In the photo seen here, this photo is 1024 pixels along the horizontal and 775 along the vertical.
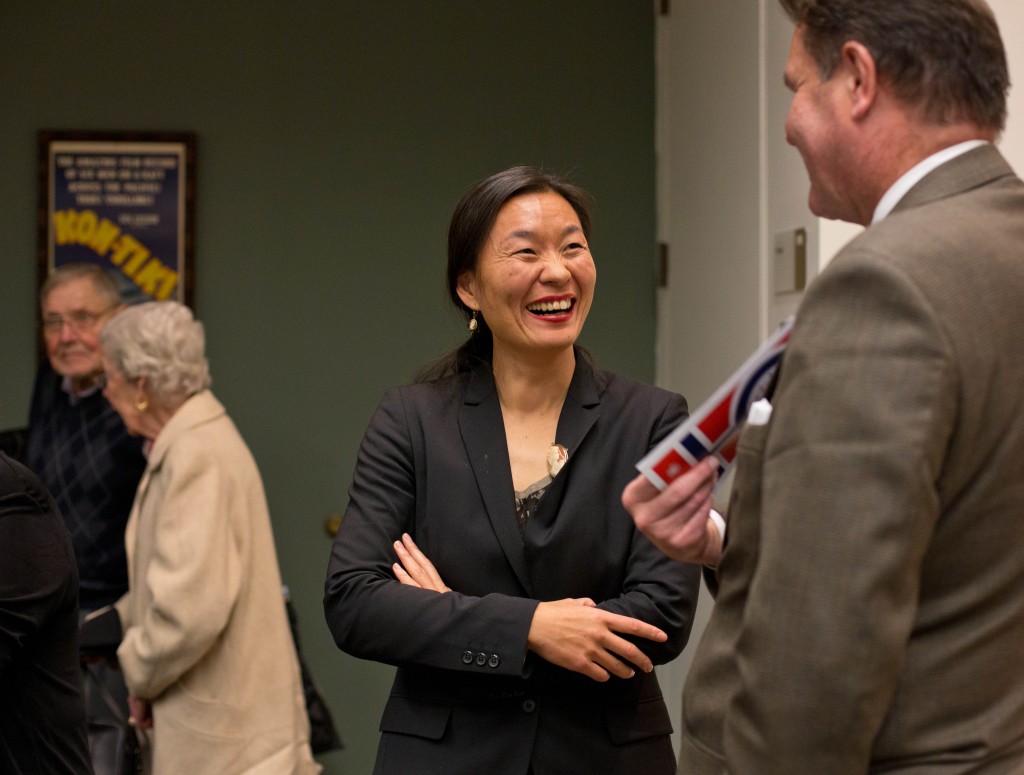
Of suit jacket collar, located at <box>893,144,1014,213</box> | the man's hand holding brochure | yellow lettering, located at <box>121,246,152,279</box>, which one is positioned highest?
yellow lettering, located at <box>121,246,152,279</box>

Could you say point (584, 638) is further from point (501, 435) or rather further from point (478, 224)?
point (478, 224)

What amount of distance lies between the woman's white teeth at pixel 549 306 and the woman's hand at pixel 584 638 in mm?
506

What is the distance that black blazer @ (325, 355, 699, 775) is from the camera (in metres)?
1.93

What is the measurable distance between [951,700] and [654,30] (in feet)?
12.5

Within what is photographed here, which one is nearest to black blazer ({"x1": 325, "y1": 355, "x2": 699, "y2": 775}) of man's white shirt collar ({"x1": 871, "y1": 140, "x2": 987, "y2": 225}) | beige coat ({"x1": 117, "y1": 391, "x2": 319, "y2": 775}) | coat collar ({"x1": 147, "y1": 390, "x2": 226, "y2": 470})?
man's white shirt collar ({"x1": 871, "y1": 140, "x2": 987, "y2": 225})

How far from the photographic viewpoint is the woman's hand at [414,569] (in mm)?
1995

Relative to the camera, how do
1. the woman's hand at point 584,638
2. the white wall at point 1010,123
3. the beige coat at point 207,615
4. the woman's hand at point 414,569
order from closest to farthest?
the woman's hand at point 584,638
the woman's hand at point 414,569
the white wall at point 1010,123
the beige coat at point 207,615

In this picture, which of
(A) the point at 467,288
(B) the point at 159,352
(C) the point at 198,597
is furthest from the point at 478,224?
(B) the point at 159,352

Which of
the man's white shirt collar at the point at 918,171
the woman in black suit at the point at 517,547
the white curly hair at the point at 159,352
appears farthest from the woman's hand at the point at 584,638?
the white curly hair at the point at 159,352

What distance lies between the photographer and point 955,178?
A: 49.2 inches

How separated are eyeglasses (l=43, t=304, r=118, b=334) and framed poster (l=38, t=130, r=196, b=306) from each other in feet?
1.55

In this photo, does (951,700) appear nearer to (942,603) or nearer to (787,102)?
(942,603)

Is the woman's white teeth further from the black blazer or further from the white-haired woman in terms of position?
the white-haired woman

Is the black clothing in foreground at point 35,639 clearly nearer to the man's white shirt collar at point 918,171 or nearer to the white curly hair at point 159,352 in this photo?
the white curly hair at point 159,352
